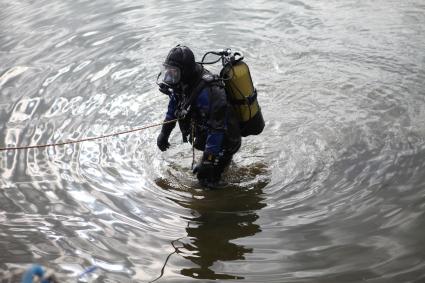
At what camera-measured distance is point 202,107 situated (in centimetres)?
513

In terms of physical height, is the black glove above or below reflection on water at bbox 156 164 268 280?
above

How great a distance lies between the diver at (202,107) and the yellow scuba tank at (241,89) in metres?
0.11

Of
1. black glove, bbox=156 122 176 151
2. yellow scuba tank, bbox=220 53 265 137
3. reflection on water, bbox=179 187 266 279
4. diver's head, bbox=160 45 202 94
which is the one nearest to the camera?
reflection on water, bbox=179 187 266 279

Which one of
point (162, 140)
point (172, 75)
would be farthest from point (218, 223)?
point (172, 75)

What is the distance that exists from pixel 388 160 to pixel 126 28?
6.95m

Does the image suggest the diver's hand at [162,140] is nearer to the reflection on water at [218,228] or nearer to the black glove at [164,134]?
the black glove at [164,134]

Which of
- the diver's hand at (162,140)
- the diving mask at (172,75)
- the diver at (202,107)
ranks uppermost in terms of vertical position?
the diving mask at (172,75)

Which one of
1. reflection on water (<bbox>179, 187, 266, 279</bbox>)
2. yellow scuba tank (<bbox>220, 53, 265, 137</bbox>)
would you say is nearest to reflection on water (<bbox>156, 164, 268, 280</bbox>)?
reflection on water (<bbox>179, 187, 266, 279</bbox>)

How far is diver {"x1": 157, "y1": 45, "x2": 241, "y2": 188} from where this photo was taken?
4.99 meters

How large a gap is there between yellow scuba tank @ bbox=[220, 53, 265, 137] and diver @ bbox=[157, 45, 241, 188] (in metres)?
0.11

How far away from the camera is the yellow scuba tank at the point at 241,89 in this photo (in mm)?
5301

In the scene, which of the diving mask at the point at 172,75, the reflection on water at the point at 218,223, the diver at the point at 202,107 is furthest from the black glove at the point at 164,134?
the diving mask at the point at 172,75

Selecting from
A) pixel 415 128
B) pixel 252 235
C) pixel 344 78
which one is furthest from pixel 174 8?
pixel 252 235

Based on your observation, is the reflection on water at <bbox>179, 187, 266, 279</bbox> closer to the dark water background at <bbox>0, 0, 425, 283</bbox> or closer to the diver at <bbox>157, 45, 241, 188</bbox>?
the dark water background at <bbox>0, 0, 425, 283</bbox>
